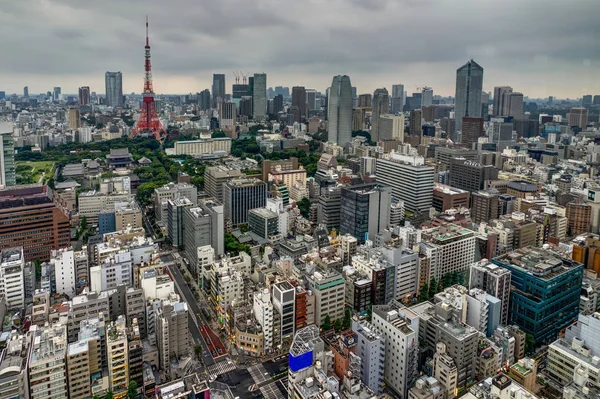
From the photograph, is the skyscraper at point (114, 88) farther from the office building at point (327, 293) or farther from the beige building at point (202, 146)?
the office building at point (327, 293)

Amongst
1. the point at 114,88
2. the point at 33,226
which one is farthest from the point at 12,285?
the point at 114,88

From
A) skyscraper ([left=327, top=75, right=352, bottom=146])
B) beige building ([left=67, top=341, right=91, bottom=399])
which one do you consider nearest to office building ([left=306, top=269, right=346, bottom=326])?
beige building ([left=67, top=341, right=91, bottom=399])

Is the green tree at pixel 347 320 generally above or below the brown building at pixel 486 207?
below

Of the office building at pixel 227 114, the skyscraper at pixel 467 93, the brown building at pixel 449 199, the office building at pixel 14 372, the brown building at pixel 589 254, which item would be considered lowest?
the office building at pixel 14 372

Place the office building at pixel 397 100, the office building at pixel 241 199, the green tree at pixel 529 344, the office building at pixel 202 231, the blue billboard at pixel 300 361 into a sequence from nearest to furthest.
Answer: the blue billboard at pixel 300 361 → the green tree at pixel 529 344 → the office building at pixel 202 231 → the office building at pixel 241 199 → the office building at pixel 397 100

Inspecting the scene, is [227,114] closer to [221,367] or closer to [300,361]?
[221,367]

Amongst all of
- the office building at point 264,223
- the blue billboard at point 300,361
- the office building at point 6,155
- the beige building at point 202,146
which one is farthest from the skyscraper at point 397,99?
the blue billboard at point 300,361

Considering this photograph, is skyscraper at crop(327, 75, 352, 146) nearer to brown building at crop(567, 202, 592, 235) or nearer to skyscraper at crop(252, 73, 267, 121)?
skyscraper at crop(252, 73, 267, 121)
